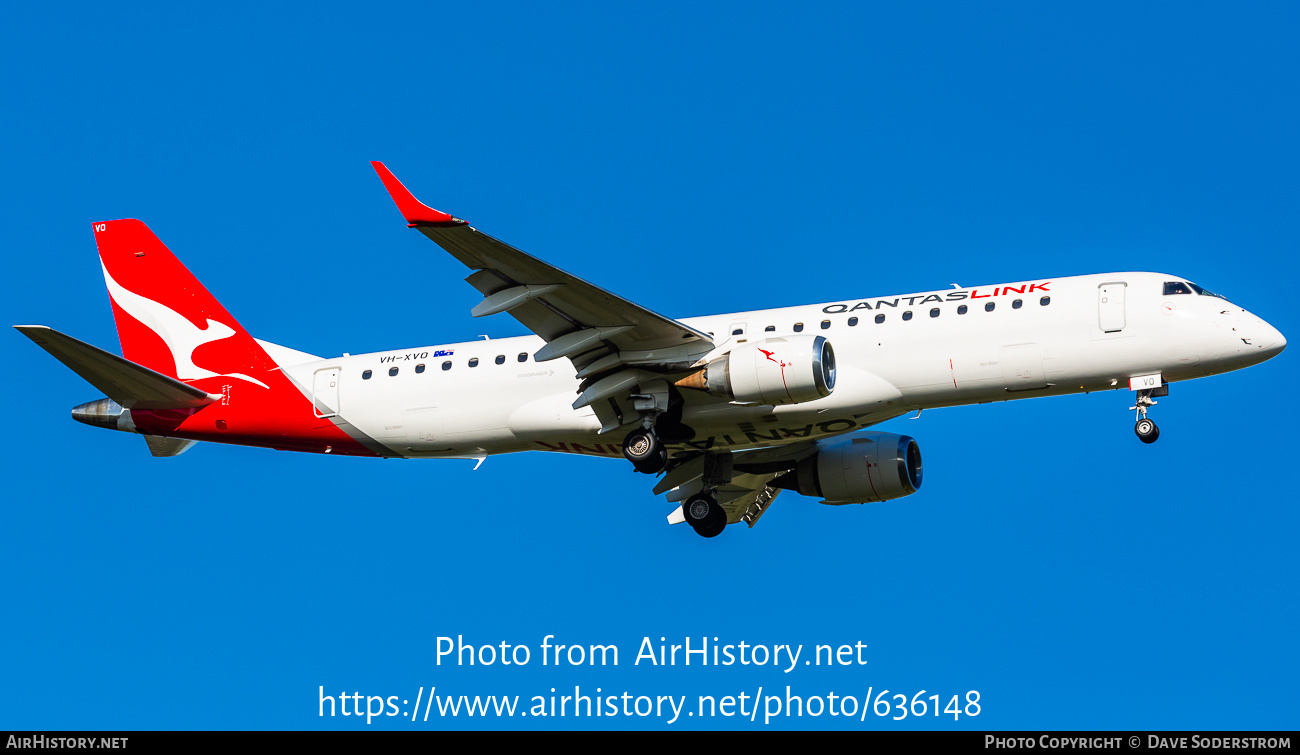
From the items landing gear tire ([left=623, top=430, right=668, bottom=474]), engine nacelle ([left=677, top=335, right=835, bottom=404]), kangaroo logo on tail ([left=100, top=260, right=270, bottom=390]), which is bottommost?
landing gear tire ([left=623, top=430, right=668, bottom=474])

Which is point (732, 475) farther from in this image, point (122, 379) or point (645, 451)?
point (122, 379)

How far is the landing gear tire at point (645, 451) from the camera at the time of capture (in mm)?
32406

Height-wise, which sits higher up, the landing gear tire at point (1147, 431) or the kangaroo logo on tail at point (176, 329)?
the kangaroo logo on tail at point (176, 329)

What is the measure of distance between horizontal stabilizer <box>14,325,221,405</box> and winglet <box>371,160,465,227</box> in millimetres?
8817

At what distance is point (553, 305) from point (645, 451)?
392 cm

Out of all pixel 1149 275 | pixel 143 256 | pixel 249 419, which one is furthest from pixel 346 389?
pixel 1149 275

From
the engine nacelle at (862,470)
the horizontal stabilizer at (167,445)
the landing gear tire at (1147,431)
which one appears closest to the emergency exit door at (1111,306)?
the landing gear tire at (1147,431)

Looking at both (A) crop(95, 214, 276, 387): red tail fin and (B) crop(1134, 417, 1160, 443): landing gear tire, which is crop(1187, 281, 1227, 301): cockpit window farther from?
(A) crop(95, 214, 276, 387): red tail fin

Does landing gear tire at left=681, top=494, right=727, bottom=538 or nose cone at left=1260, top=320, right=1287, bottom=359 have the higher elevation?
nose cone at left=1260, top=320, right=1287, bottom=359

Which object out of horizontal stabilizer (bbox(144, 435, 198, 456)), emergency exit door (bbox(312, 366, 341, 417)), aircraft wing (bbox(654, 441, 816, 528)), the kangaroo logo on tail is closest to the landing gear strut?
aircraft wing (bbox(654, 441, 816, 528))

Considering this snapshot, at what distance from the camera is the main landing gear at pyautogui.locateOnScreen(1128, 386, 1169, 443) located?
30.8m

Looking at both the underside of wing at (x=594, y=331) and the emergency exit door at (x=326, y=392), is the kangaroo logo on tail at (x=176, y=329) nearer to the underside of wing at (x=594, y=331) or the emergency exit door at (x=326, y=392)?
the emergency exit door at (x=326, y=392)

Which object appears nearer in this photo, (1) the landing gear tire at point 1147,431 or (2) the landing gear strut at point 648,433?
(1) the landing gear tire at point 1147,431
